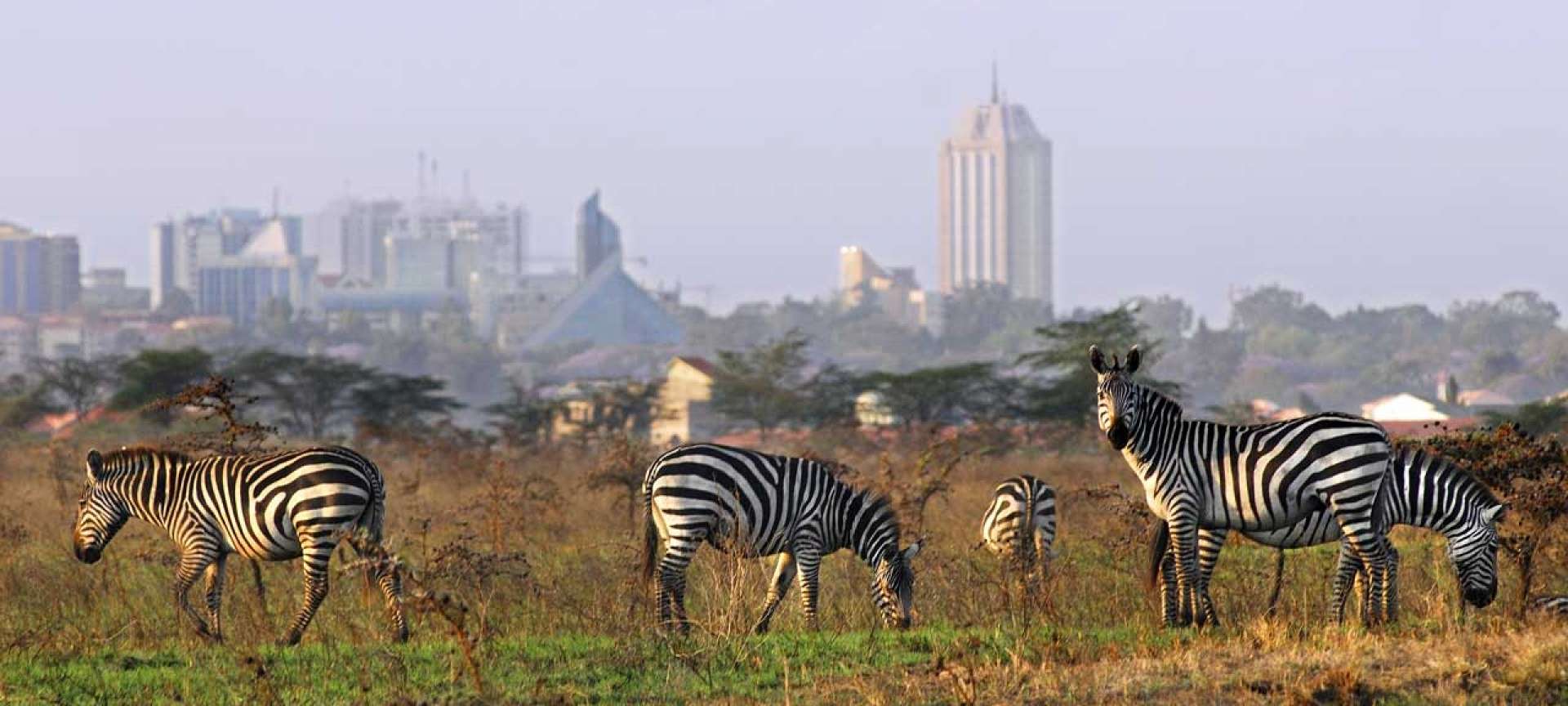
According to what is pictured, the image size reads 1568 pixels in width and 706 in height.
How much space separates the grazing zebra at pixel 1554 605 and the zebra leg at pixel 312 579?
7.06 m

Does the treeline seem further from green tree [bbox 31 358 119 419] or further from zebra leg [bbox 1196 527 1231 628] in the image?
zebra leg [bbox 1196 527 1231 628]

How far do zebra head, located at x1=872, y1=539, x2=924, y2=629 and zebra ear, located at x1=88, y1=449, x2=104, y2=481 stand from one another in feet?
16.2

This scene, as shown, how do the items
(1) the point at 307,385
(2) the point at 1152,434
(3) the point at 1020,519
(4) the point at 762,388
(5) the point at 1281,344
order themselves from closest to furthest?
(2) the point at 1152,434 → (3) the point at 1020,519 → (1) the point at 307,385 → (4) the point at 762,388 → (5) the point at 1281,344

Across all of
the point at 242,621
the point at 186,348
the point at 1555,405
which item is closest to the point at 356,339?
the point at 186,348

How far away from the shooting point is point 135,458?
13961 millimetres

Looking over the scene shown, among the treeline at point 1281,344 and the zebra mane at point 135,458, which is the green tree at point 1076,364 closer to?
the zebra mane at point 135,458

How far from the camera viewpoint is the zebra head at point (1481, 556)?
42.0 ft

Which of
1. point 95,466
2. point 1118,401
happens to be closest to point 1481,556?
point 1118,401

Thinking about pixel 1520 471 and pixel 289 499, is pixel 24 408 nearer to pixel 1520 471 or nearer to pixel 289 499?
pixel 289 499

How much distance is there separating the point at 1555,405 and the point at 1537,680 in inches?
1058

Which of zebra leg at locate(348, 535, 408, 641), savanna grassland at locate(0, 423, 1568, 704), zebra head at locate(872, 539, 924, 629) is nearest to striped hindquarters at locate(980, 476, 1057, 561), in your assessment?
savanna grassland at locate(0, 423, 1568, 704)

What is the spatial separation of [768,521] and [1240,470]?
9.57 feet

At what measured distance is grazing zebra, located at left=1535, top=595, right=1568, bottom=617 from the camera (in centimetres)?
1262

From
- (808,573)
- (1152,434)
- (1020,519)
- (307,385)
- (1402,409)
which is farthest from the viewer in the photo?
(1402,409)
